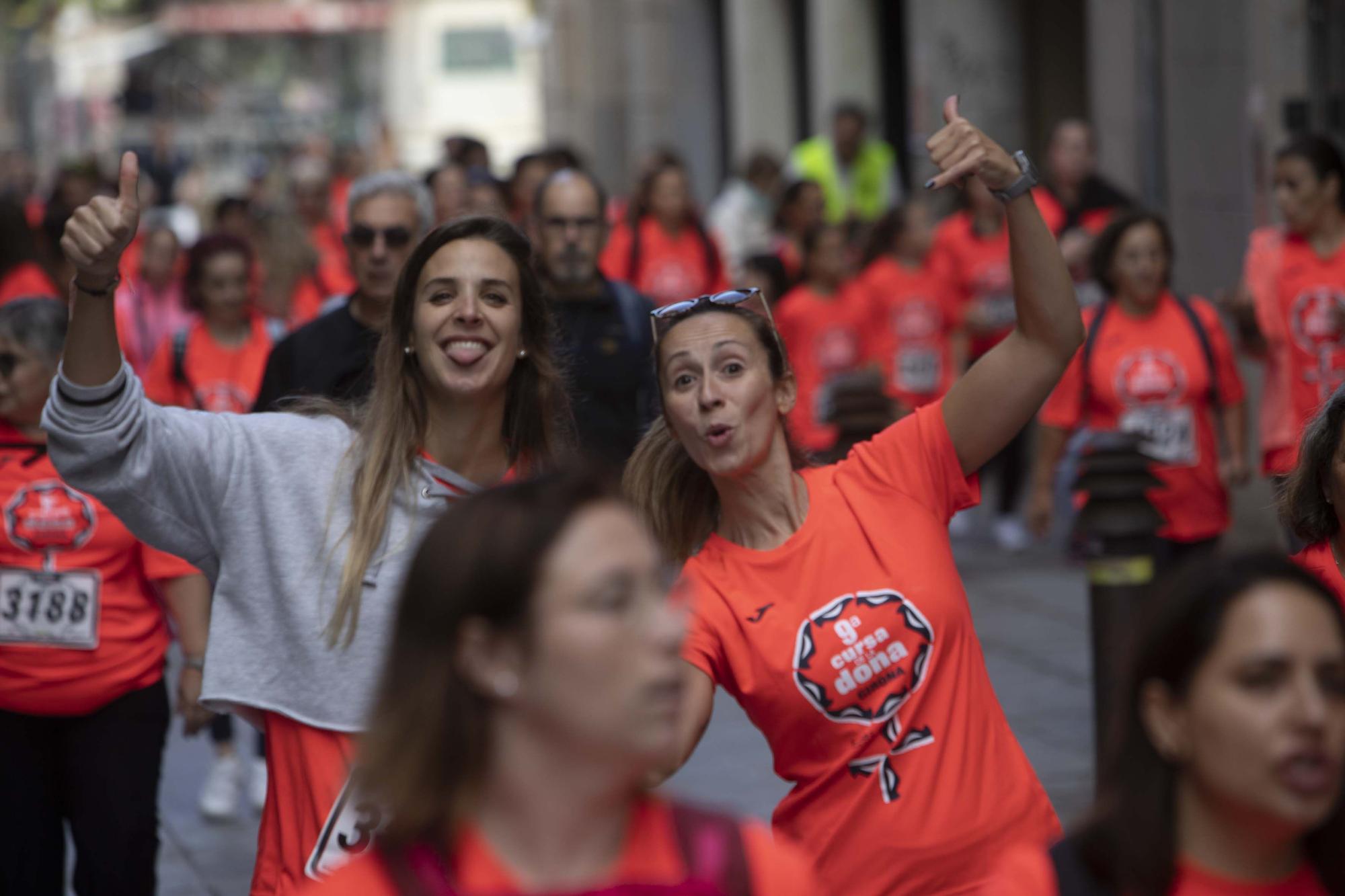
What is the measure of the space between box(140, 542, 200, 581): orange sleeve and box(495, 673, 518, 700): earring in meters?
3.16

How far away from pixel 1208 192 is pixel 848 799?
904 centimetres

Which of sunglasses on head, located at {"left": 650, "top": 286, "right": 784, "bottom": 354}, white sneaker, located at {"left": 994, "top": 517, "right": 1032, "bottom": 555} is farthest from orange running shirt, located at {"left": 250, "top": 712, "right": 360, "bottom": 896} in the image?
white sneaker, located at {"left": 994, "top": 517, "right": 1032, "bottom": 555}

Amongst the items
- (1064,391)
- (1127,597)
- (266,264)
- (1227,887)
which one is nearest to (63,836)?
(1127,597)

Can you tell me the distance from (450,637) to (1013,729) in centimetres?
595

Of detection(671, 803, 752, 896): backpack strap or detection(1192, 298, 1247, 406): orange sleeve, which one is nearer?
detection(671, 803, 752, 896): backpack strap

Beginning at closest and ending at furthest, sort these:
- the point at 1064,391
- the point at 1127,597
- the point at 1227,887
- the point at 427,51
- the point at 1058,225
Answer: the point at 1227,887 < the point at 1127,597 < the point at 1064,391 < the point at 1058,225 < the point at 427,51

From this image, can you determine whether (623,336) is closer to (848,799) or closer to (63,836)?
(63,836)

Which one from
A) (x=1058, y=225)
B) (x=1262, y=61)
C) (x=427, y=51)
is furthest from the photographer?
(x=427, y=51)

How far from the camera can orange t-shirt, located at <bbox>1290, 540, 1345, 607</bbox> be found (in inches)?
141

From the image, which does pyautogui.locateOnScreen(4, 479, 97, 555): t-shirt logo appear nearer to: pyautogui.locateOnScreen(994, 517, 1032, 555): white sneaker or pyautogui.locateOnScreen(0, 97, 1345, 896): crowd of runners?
pyautogui.locateOnScreen(0, 97, 1345, 896): crowd of runners

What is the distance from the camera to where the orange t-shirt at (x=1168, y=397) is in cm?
723

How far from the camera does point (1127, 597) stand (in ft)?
19.0

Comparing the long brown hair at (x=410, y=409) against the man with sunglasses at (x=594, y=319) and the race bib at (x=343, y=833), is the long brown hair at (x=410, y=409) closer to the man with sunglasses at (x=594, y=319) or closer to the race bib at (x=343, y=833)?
the race bib at (x=343, y=833)

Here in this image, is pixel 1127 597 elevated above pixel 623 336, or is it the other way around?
pixel 623 336
